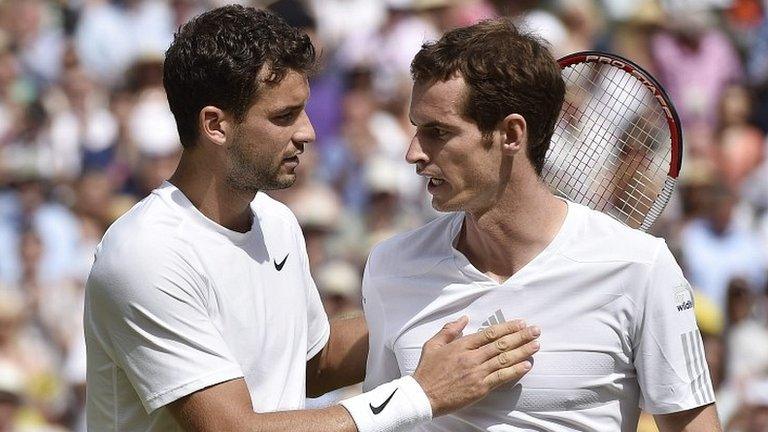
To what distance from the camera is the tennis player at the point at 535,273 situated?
359 centimetres

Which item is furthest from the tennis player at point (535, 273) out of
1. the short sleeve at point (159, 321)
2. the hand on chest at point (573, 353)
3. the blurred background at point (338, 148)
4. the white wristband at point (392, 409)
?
the blurred background at point (338, 148)

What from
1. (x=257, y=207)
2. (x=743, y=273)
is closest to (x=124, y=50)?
(x=743, y=273)

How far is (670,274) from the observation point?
3588 mm

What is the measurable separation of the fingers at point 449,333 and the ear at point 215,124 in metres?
0.71

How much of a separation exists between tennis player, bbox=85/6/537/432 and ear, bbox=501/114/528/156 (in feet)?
1.45

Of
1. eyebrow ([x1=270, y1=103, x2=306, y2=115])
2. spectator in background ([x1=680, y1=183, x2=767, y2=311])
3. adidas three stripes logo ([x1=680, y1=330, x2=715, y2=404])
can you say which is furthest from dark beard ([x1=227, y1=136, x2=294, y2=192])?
spectator in background ([x1=680, y1=183, x2=767, y2=311])

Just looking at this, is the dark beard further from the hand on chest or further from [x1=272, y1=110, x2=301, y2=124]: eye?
the hand on chest

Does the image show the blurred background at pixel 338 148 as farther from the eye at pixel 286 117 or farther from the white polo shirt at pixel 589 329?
the eye at pixel 286 117

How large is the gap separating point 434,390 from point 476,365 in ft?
0.39

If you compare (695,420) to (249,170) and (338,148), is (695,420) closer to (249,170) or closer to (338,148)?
(249,170)

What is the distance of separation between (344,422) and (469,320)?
41cm

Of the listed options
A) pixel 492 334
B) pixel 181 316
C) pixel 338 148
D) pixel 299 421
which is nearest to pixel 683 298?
pixel 492 334

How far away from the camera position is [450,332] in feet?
12.0

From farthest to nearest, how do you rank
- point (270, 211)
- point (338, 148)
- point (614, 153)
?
1. point (338, 148)
2. point (614, 153)
3. point (270, 211)
